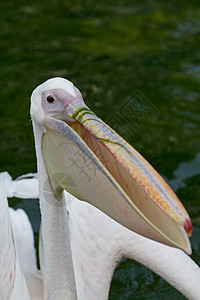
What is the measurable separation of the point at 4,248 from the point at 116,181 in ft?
2.44

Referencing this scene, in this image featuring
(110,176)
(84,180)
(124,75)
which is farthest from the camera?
(124,75)

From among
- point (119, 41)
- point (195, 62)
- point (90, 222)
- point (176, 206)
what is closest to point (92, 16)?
point (119, 41)

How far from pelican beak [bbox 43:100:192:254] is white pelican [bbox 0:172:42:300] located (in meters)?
0.46

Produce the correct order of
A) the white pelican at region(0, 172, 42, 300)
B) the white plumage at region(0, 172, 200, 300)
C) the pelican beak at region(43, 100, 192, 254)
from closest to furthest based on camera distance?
the pelican beak at region(43, 100, 192, 254), the white pelican at region(0, 172, 42, 300), the white plumage at region(0, 172, 200, 300)

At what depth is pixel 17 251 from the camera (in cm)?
345

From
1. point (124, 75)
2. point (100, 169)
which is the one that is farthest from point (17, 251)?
point (124, 75)

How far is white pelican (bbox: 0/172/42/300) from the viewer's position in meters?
2.71

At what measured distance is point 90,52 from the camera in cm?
587

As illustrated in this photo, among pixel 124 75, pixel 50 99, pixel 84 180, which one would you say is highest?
pixel 50 99

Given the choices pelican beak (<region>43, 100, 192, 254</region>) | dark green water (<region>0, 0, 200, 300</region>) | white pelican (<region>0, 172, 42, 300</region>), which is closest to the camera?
pelican beak (<region>43, 100, 192, 254</region>)

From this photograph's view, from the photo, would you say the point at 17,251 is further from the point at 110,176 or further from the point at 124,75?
the point at 124,75

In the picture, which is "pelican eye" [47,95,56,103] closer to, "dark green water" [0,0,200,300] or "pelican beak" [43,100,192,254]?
"pelican beak" [43,100,192,254]

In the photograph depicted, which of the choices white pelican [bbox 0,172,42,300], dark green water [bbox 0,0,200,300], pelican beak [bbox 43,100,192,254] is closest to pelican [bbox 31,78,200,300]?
pelican beak [bbox 43,100,192,254]

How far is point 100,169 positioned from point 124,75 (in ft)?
11.1
